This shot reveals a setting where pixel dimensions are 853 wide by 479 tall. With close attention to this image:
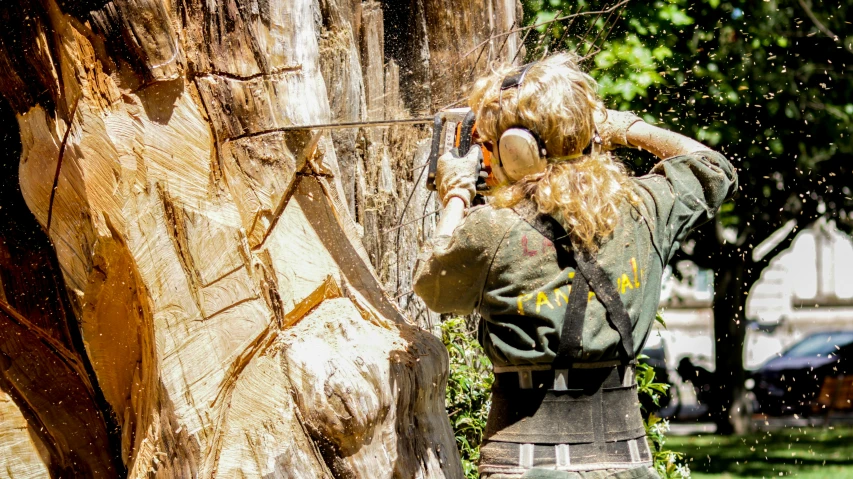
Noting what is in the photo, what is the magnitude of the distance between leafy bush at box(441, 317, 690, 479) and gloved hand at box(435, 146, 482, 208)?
5.72ft

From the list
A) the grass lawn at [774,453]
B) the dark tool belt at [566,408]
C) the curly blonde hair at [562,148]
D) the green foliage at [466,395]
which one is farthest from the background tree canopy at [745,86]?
the dark tool belt at [566,408]

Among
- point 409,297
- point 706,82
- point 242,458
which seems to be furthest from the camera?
point 706,82

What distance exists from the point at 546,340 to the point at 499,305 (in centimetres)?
15

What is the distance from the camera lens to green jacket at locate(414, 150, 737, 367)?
2.15 m

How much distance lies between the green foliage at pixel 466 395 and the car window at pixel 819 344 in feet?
39.3

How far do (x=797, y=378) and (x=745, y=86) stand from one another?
8.40m

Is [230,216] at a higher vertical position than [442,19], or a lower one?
lower

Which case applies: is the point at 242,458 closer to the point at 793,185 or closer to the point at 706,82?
the point at 706,82

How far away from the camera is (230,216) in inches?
108

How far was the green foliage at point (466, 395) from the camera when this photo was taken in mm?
3924

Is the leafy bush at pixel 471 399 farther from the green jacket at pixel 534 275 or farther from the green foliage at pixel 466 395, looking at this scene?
the green jacket at pixel 534 275

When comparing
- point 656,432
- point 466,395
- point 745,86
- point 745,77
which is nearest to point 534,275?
point 466,395

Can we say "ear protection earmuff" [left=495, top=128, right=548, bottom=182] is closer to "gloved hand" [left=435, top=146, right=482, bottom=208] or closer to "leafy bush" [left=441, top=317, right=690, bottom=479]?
"gloved hand" [left=435, top=146, right=482, bottom=208]

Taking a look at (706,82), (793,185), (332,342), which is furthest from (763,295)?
(332,342)
